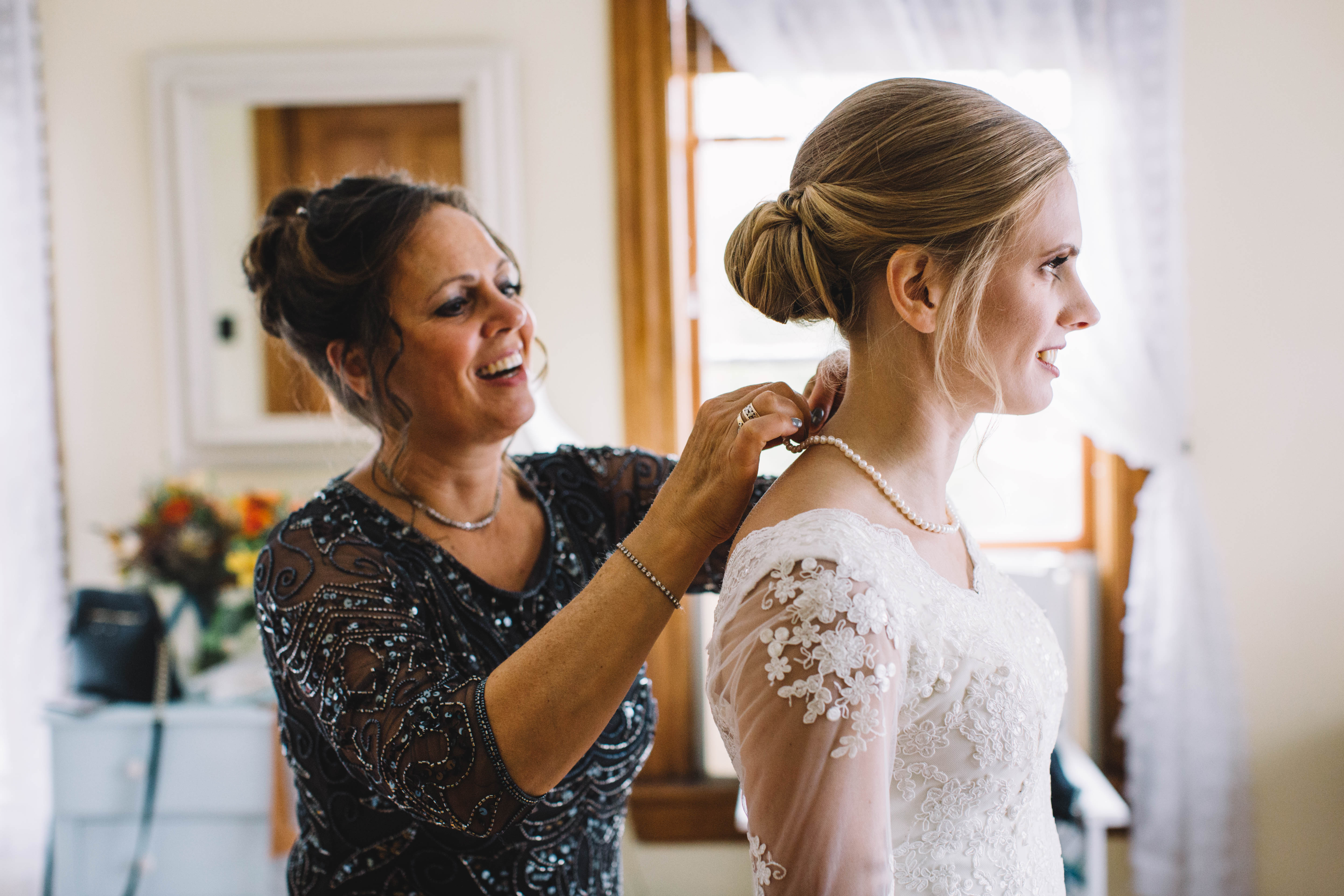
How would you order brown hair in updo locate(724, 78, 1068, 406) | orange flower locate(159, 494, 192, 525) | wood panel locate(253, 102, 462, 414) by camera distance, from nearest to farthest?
brown hair in updo locate(724, 78, 1068, 406)
orange flower locate(159, 494, 192, 525)
wood panel locate(253, 102, 462, 414)

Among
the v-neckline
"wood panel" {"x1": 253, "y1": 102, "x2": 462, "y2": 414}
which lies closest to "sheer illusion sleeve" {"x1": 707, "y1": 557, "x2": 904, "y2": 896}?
the v-neckline

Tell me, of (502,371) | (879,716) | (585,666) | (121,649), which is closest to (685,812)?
(121,649)

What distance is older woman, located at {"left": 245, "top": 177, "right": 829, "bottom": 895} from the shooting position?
863mm

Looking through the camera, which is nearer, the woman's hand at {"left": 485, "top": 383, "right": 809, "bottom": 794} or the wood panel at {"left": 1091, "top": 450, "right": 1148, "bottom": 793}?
the woman's hand at {"left": 485, "top": 383, "right": 809, "bottom": 794}

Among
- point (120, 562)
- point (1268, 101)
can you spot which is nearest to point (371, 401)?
point (120, 562)

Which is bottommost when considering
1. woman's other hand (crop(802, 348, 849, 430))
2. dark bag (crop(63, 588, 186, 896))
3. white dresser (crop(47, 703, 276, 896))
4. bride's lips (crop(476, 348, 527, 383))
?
white dresser (crop(47, 703, 276, 896))

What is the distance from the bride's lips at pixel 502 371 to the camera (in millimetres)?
1169

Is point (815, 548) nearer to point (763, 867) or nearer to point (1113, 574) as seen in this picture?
point (763, 867)

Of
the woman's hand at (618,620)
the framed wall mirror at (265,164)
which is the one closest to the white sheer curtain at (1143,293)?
the framed wall mirror at (265,164)

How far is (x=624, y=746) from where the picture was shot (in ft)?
3.88

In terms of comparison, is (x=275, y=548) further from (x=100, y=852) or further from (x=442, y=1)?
(x=442, y=1)

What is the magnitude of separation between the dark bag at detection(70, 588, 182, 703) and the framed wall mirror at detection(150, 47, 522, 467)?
0.53 meters

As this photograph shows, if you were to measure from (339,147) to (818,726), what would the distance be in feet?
7.72

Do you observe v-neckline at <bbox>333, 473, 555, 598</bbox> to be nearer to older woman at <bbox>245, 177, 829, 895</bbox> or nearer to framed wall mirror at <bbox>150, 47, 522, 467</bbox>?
older woman at <bbox>245, 177, 829, 895</bbox>
